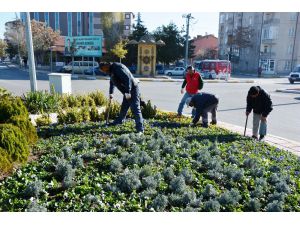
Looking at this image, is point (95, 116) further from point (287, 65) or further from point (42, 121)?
point (287, 65)

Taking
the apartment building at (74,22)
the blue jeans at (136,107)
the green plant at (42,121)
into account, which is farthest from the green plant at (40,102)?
the apartment building at (74,22)

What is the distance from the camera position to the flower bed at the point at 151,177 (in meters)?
3.40

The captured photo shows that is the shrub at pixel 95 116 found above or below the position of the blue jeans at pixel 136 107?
below

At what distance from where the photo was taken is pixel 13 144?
416cm

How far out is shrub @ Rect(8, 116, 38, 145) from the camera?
196 inches

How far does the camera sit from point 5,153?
3.95 meters

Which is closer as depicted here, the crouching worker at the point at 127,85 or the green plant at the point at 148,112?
the crouching worker at the point at 127,85

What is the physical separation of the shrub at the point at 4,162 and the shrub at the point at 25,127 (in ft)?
3.49

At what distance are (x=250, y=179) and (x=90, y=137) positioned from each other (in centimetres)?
305

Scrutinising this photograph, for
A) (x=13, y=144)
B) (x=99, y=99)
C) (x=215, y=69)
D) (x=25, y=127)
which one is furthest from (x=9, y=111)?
(x=215, y=69)

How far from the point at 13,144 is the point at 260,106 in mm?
5201

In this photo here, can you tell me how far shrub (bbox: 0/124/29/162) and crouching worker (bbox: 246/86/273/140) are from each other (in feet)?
15.4

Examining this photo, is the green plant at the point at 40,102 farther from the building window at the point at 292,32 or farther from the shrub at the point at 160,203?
the building window at the point at 292,32
